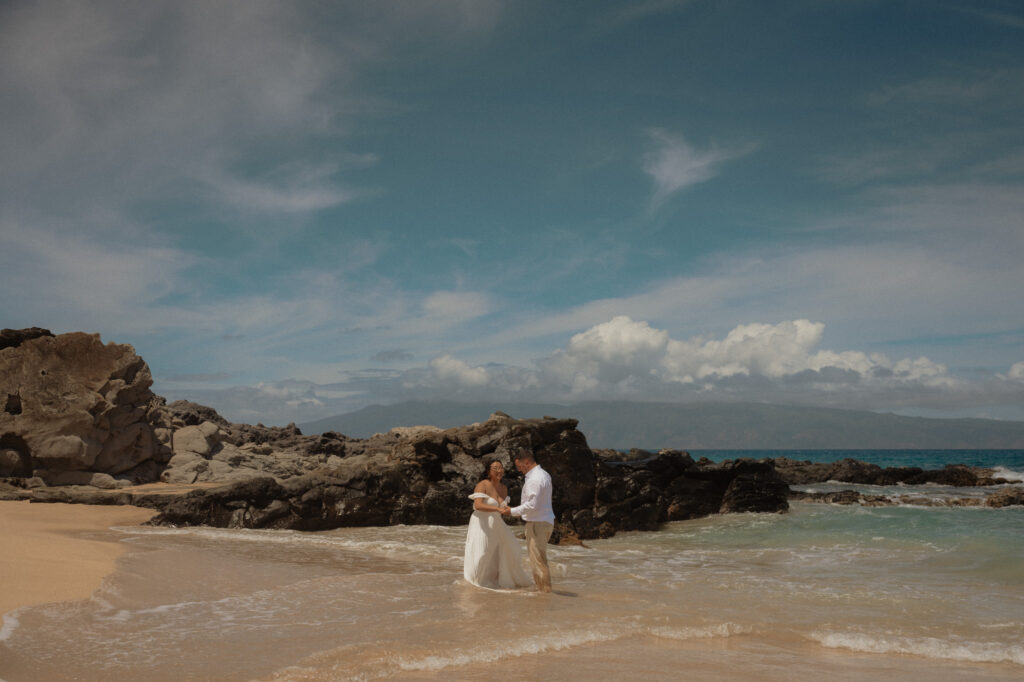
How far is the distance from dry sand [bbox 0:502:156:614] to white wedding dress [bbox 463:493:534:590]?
4.78m

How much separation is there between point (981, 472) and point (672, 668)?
57418 mm

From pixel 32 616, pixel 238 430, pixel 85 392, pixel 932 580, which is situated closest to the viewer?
pixel 32 616

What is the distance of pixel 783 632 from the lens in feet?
26.0

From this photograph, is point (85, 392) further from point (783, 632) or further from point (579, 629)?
point (783, 632)

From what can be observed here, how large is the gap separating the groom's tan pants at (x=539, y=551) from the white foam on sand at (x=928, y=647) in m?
3.44

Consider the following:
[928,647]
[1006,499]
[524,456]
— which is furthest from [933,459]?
[524,456]

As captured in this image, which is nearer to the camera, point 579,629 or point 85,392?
point 579,629

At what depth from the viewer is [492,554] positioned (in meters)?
9.84

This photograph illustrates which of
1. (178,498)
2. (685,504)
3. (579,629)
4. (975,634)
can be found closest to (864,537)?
(685,504)

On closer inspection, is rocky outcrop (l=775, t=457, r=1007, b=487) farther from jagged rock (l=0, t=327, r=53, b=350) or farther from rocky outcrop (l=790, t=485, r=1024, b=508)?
jagged rock (l=0, t=327, r=53, b=350)

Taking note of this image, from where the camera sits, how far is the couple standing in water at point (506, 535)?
9.66 meters

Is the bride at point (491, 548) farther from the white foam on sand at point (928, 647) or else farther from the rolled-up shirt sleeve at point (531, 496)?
the white foam on sand at point (928, 647)

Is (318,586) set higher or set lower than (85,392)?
lower

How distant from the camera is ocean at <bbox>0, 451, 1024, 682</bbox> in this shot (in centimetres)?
615
